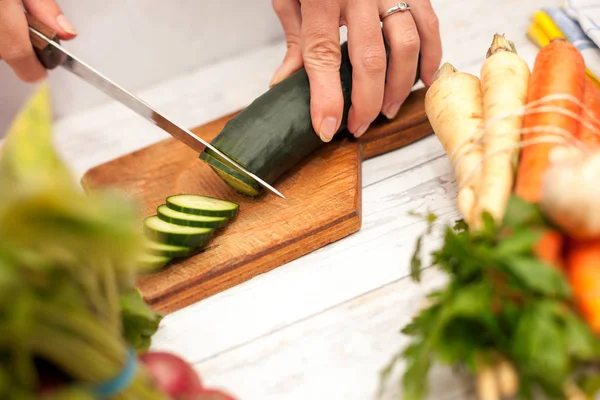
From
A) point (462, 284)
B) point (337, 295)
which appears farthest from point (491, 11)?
point (462, 284)

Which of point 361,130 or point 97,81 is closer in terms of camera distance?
point 97,81

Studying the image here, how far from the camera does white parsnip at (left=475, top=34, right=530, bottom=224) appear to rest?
1.12 m

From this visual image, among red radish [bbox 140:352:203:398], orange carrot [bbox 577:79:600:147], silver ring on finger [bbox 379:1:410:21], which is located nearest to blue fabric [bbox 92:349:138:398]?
red radish [bbox 140:352:203:398]

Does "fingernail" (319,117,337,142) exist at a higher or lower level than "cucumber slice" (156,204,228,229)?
lower

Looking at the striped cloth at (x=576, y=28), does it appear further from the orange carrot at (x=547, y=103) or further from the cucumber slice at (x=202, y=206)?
the cucumber slice at (x=202, y=206)

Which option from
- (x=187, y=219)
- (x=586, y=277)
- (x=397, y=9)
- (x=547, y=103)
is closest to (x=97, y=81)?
(x=187, y=219)

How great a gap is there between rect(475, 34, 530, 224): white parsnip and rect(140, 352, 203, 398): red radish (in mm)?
584

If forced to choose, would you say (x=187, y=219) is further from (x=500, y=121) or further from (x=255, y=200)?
(x=500, y=121)

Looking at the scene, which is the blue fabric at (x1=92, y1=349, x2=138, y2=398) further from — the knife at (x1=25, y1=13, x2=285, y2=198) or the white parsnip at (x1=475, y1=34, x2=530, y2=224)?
the knife at (x1=25, y1=13, x2=285, y2=198)

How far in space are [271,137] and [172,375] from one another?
2.40 feet

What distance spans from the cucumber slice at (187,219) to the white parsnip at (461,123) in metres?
0.56

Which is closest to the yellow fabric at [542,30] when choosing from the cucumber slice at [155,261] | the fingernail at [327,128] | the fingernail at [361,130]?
the fingernail at [361,130]

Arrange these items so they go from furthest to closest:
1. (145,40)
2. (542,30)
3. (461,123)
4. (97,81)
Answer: (145,40) < (542,30) < (97,81) < (461,123)

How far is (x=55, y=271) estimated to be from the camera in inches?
28.0
